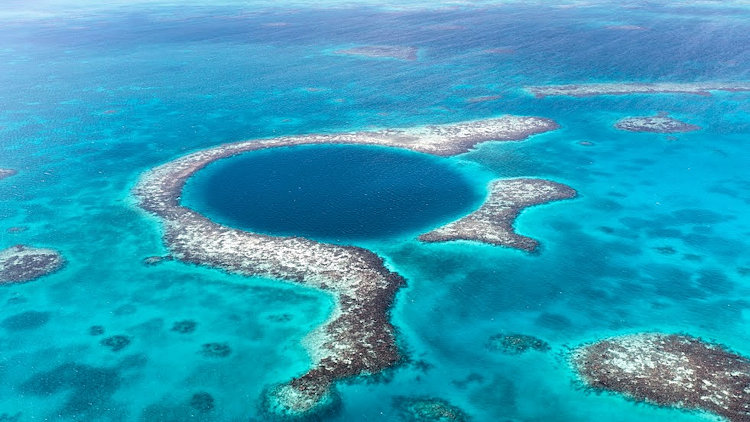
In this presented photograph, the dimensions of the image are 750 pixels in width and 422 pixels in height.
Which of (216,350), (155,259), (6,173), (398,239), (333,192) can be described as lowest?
(216,350)

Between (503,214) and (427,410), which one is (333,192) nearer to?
(503,214)

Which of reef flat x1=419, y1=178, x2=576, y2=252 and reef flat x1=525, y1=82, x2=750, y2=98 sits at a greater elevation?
reef flat x1=525, y1=82, x2=750, y2=98

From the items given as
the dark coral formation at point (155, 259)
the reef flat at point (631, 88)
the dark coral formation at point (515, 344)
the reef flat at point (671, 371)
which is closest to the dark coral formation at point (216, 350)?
the dark coral formation at point (155, 259)

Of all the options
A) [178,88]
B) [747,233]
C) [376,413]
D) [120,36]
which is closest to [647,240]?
[747,233]

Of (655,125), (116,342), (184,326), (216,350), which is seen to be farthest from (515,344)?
(655,125)

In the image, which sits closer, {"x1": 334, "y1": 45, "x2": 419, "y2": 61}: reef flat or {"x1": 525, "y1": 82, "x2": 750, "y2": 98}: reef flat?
{"x1": 525, "y1": 82, "x2": 750, "y2": 98}: reef flat

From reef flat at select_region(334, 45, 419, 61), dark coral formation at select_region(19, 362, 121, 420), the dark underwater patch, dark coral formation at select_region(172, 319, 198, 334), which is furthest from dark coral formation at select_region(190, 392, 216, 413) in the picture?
reef flat at select_region(334, 45, 419, 61)

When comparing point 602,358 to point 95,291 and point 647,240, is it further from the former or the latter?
point 95,291

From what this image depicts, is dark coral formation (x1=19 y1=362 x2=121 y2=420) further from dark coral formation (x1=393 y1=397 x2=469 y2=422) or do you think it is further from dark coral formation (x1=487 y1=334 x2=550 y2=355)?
dark coral formation (x1=487 y1=334 x2=550 y2=355)
